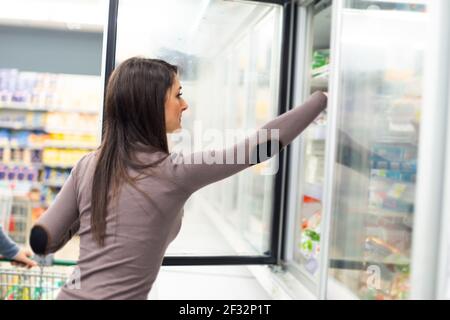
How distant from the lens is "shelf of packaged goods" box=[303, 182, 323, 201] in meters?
2.55

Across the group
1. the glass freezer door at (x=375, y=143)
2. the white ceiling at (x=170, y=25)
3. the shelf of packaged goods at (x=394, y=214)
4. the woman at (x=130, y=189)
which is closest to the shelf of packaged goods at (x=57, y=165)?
the white ceiling at (x=170, y=25)

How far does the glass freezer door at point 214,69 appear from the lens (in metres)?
2.71

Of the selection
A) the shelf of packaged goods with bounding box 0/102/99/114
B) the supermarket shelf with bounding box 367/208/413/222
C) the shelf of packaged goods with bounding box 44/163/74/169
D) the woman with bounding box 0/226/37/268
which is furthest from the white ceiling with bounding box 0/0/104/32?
the woman with bounding box 0/226/37/268

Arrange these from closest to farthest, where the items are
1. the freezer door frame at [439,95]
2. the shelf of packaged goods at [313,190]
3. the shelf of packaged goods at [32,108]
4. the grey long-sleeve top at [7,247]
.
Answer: the grey long-sleeve top at [7,247] < the freezer door frame at [439,95] < the shelf of packaged goods at [313,190] < the shelf of packaged goods at [32,108]

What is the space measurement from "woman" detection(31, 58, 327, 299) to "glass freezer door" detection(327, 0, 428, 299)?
88 centimetres

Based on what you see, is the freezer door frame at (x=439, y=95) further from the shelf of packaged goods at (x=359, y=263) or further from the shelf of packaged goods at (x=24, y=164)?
the shelf of packaged goods at (x=24, y=164)

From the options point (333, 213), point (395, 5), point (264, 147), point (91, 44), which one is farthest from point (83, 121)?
point (264, 147)

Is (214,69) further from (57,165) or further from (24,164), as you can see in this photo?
(24,164)

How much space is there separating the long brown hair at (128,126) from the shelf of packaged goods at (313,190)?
1653 millimetres

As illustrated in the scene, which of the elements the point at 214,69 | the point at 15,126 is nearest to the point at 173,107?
the point at 214,69

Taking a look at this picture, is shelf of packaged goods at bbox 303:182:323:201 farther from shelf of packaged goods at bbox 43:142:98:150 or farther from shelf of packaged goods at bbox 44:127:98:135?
shelf of packaged goods at bbox 44:127:98:135

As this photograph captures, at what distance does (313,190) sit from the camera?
2.63m

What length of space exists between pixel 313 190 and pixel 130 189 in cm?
180

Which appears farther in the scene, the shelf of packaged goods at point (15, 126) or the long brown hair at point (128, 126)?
the shelf of packaged goods at point (15, 126)
